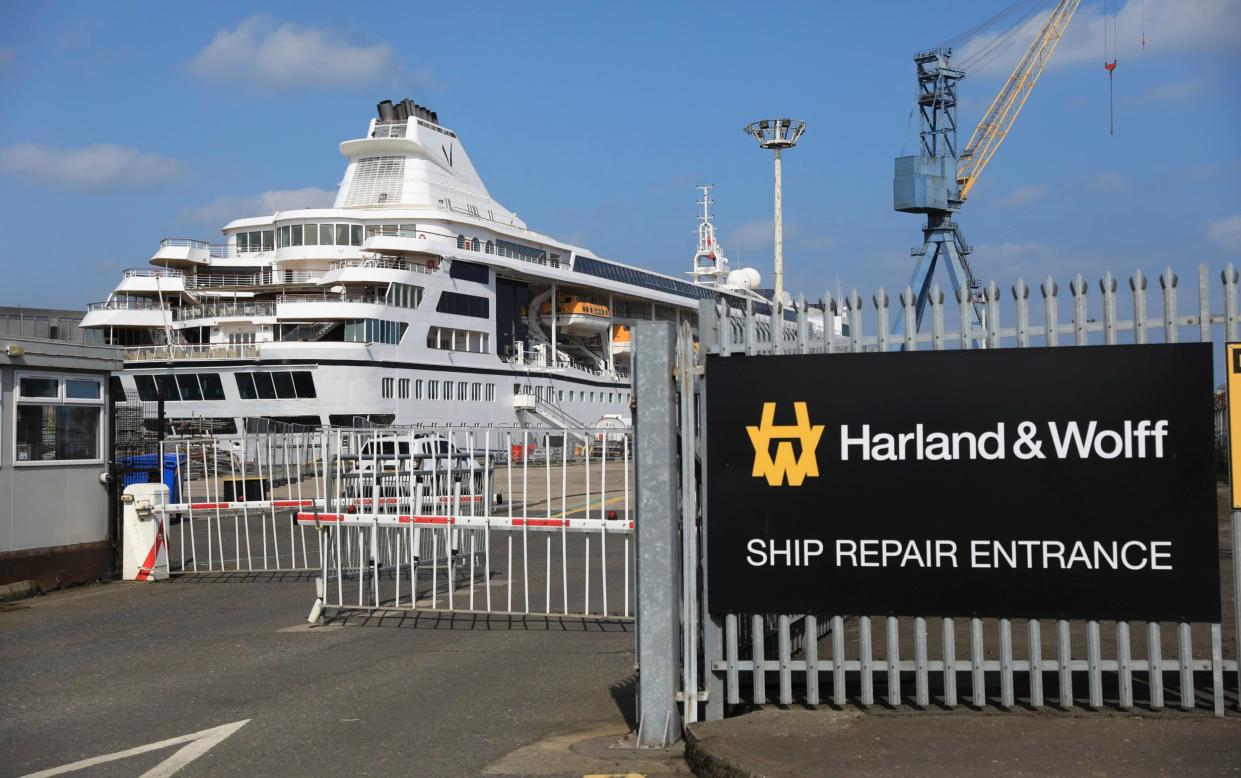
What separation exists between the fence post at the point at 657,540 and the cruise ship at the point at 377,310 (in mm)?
32653

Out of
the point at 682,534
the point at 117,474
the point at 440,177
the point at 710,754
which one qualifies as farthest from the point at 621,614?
the point at 440,177

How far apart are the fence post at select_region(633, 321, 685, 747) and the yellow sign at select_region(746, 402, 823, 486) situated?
45 centimetres

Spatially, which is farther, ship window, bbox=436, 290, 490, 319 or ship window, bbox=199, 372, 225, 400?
ship window, bbox=436, 290, 490, 319

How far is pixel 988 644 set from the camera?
7.90 m

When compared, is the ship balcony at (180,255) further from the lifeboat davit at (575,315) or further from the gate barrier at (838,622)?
the gate barrier at (838,622)

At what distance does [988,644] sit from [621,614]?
420cm

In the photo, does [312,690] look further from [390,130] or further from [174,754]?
[390,130]

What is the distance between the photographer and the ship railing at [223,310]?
48188 mm

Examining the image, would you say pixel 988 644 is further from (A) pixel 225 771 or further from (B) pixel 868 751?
(A) pixel 225 771

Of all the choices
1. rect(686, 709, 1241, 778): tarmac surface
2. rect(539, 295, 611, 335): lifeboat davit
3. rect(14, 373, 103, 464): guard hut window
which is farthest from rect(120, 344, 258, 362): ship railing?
rect(686, 709, 1241, 778): tarmac surface

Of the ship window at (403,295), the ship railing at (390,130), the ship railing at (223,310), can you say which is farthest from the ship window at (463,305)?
the ship railing at (390,130)

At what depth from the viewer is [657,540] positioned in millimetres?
6102

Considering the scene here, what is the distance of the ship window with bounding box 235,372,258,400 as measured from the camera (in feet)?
148

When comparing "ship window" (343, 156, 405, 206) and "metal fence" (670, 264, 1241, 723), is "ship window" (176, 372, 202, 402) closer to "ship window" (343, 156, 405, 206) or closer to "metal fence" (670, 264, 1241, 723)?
"ship window" (343, 156, 405, 206)
